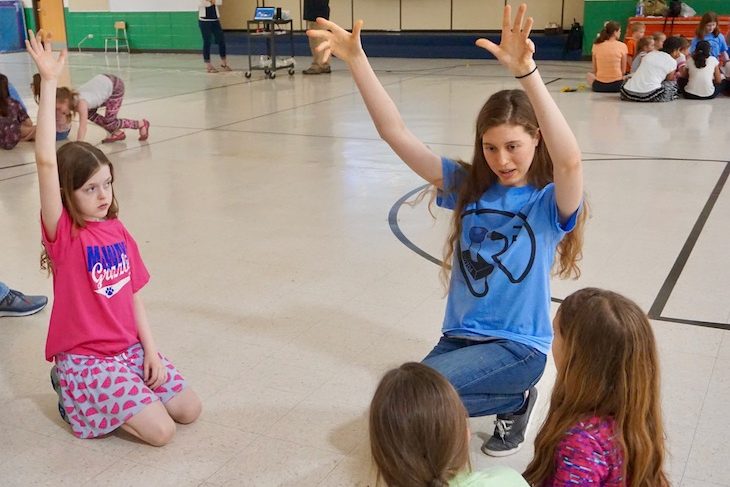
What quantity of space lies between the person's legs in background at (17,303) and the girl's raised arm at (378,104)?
6.12 feet

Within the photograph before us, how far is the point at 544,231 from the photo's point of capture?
219cm

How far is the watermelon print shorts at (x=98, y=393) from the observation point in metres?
2.36

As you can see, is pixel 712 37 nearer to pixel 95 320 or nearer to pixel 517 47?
pixel 517 47

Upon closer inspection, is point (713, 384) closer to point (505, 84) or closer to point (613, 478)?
point (613, 478)

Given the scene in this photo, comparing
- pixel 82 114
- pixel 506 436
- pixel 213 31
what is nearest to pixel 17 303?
pixel 506 436

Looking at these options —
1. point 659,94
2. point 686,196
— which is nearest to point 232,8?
point 659,94

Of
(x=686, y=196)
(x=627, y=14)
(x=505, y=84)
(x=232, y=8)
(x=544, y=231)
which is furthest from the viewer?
(x=232, y=8)

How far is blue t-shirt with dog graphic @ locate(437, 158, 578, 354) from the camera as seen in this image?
7.15 feet

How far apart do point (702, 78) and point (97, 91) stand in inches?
266

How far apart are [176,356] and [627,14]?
13020mm

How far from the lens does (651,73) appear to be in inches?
362

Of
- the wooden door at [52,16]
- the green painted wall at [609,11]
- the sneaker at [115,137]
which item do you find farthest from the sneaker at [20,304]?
the wooden door at [52,16]

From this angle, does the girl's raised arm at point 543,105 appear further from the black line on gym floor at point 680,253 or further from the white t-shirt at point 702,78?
the white t-shirt at point 702,78

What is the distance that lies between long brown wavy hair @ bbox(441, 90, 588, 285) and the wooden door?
66.4 ft
